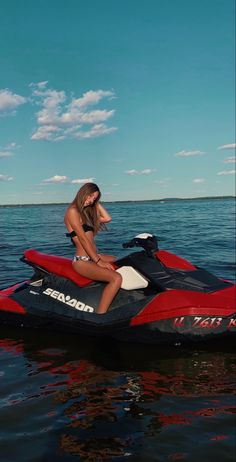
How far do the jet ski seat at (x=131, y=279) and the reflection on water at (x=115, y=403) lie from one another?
2.47ft

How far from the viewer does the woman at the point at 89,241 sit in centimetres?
530

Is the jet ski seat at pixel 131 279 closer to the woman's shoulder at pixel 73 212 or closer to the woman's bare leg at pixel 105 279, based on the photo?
the woman's bare leg at pixel 105 279

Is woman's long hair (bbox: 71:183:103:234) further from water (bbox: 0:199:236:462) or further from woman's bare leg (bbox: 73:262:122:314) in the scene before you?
water (bbox: 0:199:236:462)

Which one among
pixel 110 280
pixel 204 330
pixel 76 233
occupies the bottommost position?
pixel 204 330

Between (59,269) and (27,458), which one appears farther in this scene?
(59,269)

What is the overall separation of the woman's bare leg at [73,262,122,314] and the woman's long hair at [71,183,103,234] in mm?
613

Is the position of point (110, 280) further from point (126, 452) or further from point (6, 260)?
point (6, 260)

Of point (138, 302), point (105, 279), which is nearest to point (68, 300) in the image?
point (105, 279)

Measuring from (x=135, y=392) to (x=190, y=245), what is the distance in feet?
39.8

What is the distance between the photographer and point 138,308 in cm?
513

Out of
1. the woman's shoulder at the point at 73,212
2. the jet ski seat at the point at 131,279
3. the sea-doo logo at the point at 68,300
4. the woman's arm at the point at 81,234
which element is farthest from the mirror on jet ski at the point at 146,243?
the sea-doo logo at the point at 68,300

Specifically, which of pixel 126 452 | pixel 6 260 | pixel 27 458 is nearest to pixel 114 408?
pixel 126 452

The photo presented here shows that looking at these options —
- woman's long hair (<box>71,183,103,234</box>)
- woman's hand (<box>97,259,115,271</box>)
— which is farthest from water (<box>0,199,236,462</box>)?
woman's long hair (<box>71,183,103,234</box>)

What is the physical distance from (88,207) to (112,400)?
2.64m
